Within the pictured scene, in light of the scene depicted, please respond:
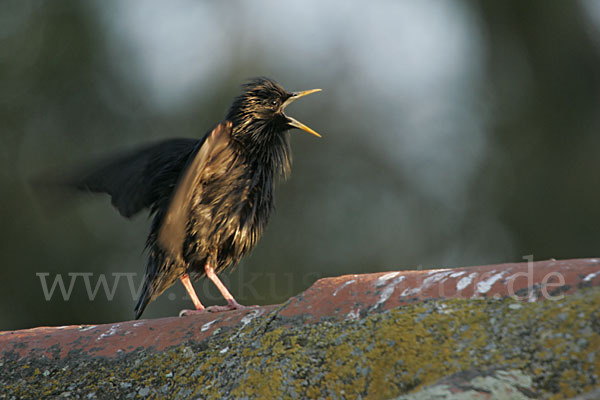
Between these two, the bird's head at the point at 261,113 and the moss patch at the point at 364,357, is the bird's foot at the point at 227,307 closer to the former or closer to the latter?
the bird's head at the point at 261,113

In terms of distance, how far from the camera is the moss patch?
67.4 inches

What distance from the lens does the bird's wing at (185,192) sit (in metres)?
3.86

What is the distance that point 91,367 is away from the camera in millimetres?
2449

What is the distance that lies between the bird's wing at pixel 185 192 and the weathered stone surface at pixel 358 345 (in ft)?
4.31

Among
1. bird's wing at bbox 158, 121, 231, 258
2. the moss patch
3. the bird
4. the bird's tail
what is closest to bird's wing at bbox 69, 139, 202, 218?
the bird

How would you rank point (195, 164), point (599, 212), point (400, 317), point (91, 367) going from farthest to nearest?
point (599, 212) < point (195, 164) < point (91, 367) < point (400, 317)

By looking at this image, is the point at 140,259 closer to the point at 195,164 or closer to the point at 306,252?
the point at 306,252

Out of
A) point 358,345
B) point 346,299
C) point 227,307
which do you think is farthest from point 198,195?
Result: point 358,345

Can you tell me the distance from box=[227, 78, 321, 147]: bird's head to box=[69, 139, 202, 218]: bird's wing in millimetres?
367

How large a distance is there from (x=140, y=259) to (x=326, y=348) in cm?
1101

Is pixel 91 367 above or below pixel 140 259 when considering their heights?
above

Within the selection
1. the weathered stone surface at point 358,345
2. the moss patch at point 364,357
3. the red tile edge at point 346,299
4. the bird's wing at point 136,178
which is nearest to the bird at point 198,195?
the bird's wing at point 136,178

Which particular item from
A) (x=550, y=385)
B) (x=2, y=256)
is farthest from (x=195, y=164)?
(x=2, y=256)

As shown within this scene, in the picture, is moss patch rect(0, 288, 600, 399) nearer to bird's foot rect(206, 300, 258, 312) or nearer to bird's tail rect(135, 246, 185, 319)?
bird's foot rect(206, 300, 258, 312)
